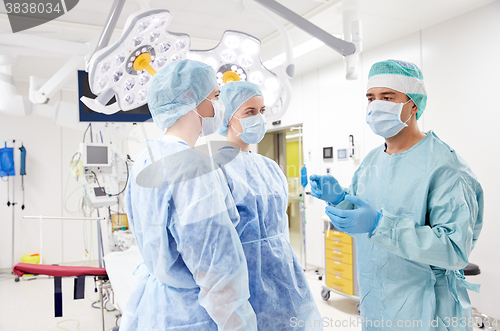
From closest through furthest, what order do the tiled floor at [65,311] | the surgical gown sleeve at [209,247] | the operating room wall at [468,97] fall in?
the surgical gown sleeve at [209,247], the operating room wall at [468,97], the tiled floor at [65,311]

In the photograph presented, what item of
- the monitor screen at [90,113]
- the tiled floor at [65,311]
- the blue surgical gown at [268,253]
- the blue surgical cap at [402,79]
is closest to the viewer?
the blue surgical gown at [268,253]

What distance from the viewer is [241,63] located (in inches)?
66.0

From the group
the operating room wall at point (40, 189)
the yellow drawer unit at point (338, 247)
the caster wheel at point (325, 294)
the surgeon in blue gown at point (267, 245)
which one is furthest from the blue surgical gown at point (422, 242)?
the operating room wall at point (40, 189)

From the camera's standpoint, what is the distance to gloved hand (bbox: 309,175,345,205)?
1501 millimetres

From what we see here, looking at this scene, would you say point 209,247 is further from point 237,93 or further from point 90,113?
point 90,113

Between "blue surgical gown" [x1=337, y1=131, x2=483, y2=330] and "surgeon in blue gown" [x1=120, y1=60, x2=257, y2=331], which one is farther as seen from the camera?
"blue surgical gown" [x1=337, y1=131, x2=483, y2=330]

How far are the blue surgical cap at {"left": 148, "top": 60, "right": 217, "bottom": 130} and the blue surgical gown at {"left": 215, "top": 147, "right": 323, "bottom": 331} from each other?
1.01 ft

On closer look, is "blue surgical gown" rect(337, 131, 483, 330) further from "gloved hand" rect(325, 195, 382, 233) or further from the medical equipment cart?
the medical equipment cart

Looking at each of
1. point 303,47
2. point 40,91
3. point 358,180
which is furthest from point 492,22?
point 40,91

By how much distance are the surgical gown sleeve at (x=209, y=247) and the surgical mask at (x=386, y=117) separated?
0.78 m

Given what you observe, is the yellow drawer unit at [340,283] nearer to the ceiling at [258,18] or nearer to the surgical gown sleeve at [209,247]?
the ceiling at [258,18]

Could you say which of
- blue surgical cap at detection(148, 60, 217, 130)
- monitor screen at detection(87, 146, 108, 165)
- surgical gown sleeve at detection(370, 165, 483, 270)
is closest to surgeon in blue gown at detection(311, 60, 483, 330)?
surgical gown sleeve at detection(370, 165, 483, 270)

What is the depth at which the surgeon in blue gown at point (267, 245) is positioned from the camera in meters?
1.26

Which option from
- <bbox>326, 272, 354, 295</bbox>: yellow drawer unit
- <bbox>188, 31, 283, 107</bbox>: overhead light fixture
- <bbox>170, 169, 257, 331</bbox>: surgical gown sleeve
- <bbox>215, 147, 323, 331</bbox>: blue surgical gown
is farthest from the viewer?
<bbox>326, 272, 354, 295</bbox>: yellow drawer unit
